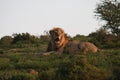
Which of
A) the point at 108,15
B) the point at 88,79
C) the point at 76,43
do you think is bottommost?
the point at 88,79

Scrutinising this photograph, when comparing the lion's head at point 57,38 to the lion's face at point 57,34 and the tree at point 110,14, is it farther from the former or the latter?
the tree at point 110,14

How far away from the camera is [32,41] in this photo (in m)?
30.2

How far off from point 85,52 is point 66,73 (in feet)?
18.0

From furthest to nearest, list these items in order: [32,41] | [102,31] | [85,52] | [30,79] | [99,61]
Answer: [32,41] → [102,31] → [85,52] → [99,61] → [30,79]

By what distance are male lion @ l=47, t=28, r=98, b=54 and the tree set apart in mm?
9019

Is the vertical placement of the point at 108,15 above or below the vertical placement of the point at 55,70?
above

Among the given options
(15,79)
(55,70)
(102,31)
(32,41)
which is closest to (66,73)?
(55,70)

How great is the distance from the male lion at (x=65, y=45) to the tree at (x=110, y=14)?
9.02 meters

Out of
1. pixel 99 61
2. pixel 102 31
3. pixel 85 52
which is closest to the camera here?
pixel 99 61

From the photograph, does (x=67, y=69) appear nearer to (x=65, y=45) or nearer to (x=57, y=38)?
(x=65, y=45)

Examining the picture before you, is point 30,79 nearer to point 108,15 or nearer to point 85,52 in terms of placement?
point 85,52

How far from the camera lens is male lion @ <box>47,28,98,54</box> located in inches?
747

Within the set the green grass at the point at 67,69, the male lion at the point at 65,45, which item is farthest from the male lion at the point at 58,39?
the green grass at the point at 67,69

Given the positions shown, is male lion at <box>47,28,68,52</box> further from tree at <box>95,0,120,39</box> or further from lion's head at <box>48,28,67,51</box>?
tree at <box>95,0,120,39</box>
